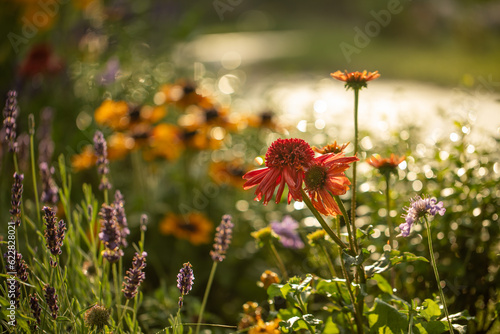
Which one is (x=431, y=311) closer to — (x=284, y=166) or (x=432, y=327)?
(x=432, y=327)

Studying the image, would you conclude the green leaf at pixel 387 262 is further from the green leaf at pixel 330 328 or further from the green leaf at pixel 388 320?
the green leaf at pixel 330 328

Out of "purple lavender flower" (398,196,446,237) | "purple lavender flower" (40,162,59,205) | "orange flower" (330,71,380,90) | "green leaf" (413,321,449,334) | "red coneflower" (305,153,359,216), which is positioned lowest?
A: "green leaf" (413,321,449,334)

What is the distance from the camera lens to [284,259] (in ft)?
7.59

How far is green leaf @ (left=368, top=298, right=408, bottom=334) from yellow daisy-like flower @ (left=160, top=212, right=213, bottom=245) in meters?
1.06

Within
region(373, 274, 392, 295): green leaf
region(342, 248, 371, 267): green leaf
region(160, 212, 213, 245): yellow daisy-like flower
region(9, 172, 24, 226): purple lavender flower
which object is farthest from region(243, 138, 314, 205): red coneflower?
region(160, 212, 213, 245): yellow daisy-like flower

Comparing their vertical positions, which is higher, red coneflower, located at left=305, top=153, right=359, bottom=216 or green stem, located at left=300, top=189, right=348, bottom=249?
red coneflower, located at left=305, top=153, right=359, bottom=216

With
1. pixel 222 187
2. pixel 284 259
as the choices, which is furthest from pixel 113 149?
pixel 284 259

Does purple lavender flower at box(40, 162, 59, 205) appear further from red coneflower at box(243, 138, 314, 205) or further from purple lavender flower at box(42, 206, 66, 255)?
red coneflower at box(243, 138, 314, 205)

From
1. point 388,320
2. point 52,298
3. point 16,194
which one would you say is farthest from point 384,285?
point 16,194

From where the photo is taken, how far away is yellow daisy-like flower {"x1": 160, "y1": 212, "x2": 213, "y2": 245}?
2217mm

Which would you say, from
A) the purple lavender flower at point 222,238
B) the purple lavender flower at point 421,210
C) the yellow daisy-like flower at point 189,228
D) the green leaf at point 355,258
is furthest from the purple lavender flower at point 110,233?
the yellow daisy-like flower at point 189,228

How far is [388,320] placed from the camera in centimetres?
126

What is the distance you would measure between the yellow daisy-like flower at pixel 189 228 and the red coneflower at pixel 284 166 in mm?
1113

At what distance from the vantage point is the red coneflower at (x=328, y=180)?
3.60 feet
